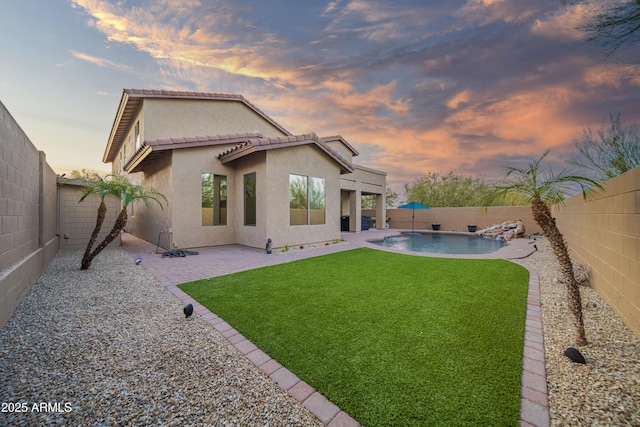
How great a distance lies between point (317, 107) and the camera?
14547mm

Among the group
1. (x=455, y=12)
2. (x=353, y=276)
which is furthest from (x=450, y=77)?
(x=353, y=276)

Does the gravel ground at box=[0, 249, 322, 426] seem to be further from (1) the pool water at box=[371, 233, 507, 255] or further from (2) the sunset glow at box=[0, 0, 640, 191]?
(1) the pool water at box=[371, 233, 507, 255]

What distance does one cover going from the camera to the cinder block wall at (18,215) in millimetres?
3832

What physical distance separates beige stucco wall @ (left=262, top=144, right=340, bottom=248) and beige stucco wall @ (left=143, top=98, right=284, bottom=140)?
20.8 ft

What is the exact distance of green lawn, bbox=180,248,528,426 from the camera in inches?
85.0

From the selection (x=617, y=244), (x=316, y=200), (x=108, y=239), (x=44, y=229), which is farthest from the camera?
(x=316, y=200)

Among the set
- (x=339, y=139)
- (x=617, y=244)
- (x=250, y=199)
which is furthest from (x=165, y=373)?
(x=339, y=139)

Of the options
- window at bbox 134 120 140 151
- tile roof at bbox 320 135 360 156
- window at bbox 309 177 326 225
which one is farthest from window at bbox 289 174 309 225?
tile roof at bbox 320 135 360 156

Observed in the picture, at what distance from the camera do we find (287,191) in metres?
10.4

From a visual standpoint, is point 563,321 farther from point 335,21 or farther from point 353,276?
point 335,21

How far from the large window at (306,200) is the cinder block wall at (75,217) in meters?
8.20

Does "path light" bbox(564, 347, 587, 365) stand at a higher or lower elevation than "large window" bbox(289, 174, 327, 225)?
lower

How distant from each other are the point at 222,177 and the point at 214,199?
1.08 meters

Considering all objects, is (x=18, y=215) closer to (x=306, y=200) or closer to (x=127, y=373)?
(x=127, y=373)
